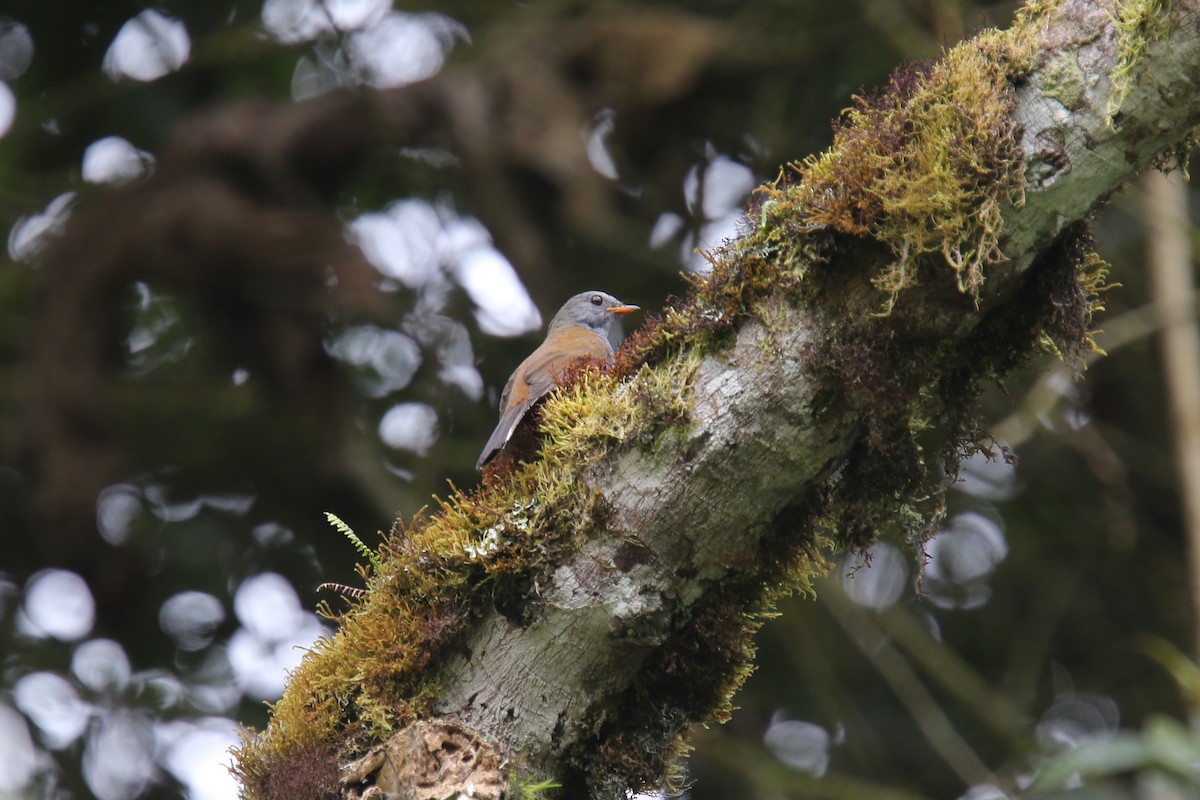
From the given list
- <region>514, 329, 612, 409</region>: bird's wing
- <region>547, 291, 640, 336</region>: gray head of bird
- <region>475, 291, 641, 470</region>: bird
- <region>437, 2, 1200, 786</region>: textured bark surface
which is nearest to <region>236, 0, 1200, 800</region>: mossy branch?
<region>437, 2, 1200, 786</region>: textured bark surface

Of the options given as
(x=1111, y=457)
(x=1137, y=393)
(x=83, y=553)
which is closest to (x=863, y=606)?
(x=1111, y=457)

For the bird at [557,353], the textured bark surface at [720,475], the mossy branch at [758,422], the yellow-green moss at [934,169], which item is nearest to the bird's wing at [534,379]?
the bird at [557,353]

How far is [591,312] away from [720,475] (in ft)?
13.9

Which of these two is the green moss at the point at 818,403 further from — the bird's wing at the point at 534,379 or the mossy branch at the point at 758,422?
the bird's wing at the point at 534,379

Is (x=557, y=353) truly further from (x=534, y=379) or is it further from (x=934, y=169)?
(x=934, y=169)

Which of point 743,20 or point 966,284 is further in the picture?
point 743,20

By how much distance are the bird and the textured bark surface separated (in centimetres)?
83

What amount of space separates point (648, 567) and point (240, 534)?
262 inches

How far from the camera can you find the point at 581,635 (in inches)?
123

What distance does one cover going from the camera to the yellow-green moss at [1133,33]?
9.34 feet

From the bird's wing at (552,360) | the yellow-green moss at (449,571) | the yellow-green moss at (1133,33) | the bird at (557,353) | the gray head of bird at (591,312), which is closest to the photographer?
the yellow-green moss at (1133,33)

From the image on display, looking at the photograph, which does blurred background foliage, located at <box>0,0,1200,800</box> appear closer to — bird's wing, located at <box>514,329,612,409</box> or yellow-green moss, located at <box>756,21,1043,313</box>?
bird's wing, located at <box>514,329,612,409</box>

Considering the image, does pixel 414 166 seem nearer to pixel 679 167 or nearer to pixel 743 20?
pixel 679 167

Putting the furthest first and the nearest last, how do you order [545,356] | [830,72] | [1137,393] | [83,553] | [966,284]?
[1137,393] → [830,72] → [83,553] → [545,356] → [966,284]
